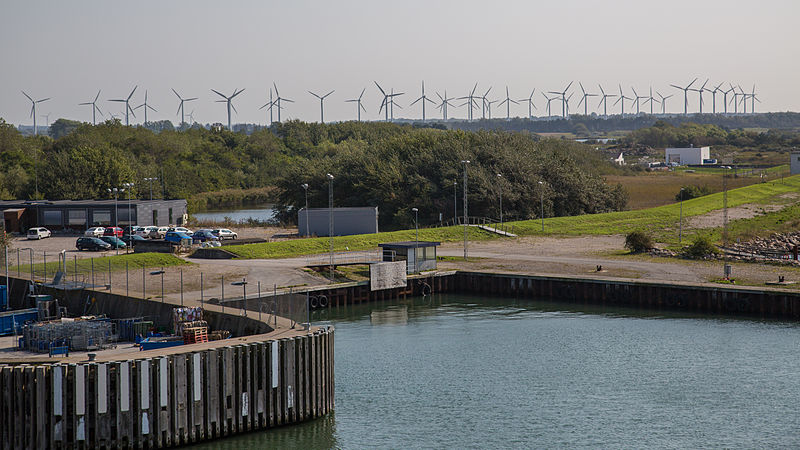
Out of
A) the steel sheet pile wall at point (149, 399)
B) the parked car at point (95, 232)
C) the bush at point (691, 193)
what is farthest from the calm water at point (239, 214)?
the steel sheet pile wall at point (149, 399)

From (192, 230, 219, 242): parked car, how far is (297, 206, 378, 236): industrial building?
9004 mm

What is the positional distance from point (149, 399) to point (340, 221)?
2424 inches

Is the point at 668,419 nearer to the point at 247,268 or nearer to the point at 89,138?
the point at 247,268

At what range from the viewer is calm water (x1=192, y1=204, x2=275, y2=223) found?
429 ft

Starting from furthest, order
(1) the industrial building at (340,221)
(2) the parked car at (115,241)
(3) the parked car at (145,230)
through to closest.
A: (1) the industrial building at (340,221)
(3) the parked car at (145,230)
(2) the parked car at (115,241)

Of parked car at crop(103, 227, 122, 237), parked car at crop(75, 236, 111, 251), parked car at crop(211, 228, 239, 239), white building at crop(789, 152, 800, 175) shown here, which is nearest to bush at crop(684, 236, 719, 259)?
parked car at crop(211, 228, 239, 239)

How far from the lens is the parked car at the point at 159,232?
89.4 metres

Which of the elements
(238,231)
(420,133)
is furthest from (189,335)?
(420,133)

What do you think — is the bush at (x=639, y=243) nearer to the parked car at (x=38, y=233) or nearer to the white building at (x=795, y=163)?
the parked car at (x=38, y=233)

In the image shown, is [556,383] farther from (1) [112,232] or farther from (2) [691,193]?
(2) [691,193]

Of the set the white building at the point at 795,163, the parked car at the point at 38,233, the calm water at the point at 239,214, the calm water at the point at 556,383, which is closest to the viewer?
the calm water at the point at 556,383

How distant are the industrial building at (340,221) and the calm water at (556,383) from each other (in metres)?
30.6

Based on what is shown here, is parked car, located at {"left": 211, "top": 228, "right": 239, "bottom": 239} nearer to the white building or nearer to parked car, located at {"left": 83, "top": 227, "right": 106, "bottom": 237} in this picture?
parked car, located at {"left": 83, "top": 227, "right": 106, "bottom": 237}

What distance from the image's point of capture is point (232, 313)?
42.3 m
